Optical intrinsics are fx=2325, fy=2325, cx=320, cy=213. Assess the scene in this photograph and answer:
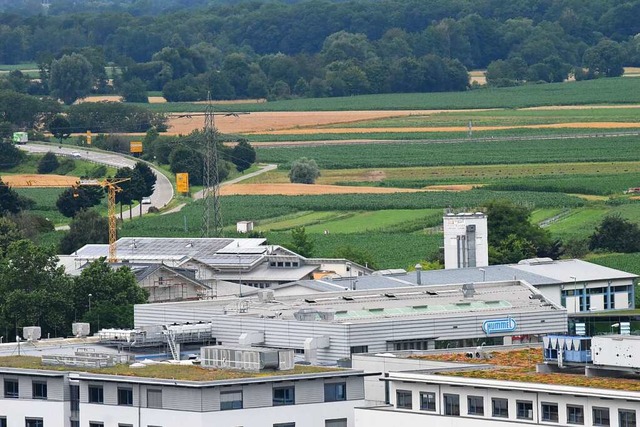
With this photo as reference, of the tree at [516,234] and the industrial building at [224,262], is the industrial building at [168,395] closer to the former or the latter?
the industrial building at [224,262]

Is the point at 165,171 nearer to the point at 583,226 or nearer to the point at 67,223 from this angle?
the point at 67,223

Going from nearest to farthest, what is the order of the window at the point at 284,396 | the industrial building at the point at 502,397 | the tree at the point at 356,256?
the industrial building at the point at 502,397
the window at the point at 284,396
the tree at the point at 356,256

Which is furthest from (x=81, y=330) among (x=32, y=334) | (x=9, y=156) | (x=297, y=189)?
(x=9, y=156)

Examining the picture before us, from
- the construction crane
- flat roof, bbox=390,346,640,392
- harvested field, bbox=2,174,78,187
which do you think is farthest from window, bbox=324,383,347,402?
harvested field, bbox=2,174,78,187

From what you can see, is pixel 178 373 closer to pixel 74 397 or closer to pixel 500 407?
pixel 74 397

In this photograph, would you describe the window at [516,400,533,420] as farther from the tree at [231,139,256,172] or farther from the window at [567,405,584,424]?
the tree at [231,139,256,172]

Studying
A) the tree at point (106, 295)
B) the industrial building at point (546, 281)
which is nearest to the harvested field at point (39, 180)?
the tree at point (106, 295)

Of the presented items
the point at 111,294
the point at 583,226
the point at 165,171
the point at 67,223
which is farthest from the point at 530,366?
the point at 165,171
